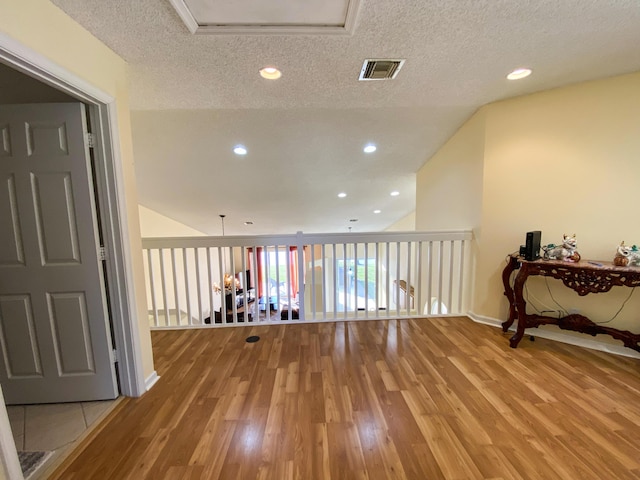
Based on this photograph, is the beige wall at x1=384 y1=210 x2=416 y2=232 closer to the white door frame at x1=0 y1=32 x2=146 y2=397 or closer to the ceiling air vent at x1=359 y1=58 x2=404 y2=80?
the ceiling air vent at x1=359 y1=58 x2=404 y2=80

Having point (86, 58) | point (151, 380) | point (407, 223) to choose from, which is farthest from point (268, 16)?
point (407, 223)

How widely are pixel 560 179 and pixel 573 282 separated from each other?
0.95 metres

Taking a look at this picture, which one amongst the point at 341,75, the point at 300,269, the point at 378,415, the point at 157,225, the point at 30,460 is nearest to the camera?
the point at 30,460

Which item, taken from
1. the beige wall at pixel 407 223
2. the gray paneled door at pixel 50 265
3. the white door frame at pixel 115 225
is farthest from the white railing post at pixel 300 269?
the beige wall at pixel 407 223

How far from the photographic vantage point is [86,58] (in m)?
1.43

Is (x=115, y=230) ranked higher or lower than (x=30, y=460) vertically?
A: higher

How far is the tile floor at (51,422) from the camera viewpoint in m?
1.40

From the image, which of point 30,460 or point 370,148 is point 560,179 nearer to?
point 370,148

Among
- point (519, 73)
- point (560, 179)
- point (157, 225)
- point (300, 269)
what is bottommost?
point (300, 269)

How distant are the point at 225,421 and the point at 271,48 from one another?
92.8 inches

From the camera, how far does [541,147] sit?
2346 millimetres

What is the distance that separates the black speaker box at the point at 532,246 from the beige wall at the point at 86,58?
3075 mm

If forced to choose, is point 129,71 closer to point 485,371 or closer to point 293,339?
point 293,339

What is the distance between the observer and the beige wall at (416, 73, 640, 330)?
211 cm
